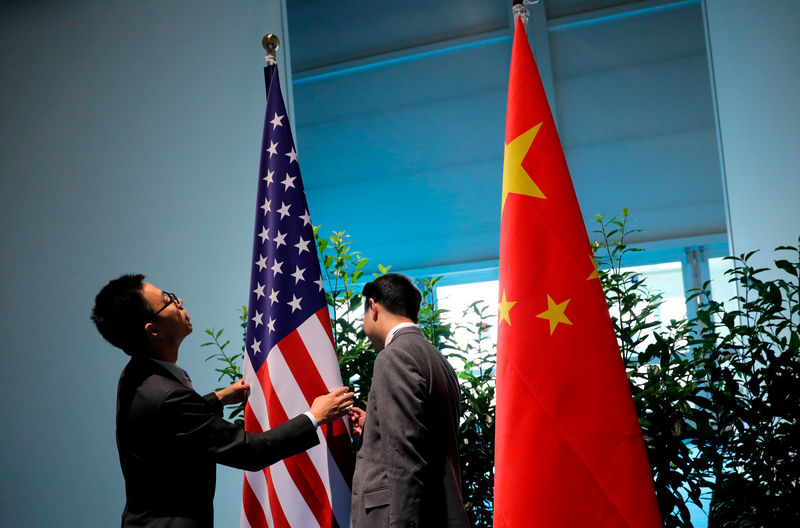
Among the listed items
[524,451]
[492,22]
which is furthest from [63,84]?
[492,22]

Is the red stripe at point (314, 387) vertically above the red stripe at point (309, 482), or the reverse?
the red stripe at point (314, 387)

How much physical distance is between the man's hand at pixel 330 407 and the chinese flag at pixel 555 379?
0.59 m

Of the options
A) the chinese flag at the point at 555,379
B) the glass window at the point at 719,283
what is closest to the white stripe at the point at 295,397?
→ the chinese flag at the point at 555,379

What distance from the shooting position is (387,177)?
8797mm

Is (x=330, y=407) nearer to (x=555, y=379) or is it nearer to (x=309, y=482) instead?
(x=309, y=482)

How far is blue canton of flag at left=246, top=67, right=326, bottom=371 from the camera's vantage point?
8.21ft

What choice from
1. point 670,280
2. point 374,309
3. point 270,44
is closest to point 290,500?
point 374,309

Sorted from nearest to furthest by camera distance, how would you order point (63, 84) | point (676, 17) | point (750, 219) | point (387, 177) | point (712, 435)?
point (712, 435) → point (750, 219) → point (63, 84) → point (676, 17) → point (387, 177)

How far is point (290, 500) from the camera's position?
237cm

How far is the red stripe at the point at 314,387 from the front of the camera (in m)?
2.39

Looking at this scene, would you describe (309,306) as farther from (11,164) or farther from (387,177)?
(387,177)

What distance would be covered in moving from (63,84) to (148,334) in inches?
141

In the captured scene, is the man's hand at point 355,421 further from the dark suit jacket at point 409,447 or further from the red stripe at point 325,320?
the dark suit jacket at point 409,447

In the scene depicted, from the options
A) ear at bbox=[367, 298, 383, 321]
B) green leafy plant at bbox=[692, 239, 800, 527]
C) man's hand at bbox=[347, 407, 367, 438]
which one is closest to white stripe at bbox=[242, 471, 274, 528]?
man's hand at bbox=[347, 407, 367, 438]
